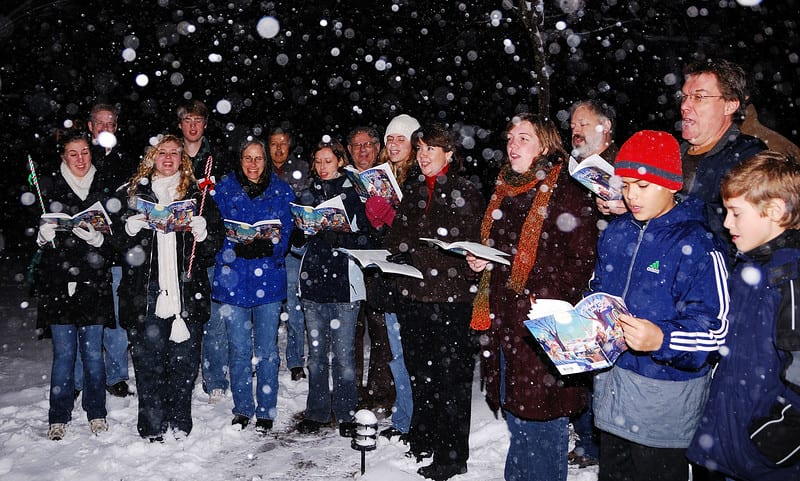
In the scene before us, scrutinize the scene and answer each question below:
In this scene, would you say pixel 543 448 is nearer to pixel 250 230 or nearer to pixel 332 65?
pixel 250 230

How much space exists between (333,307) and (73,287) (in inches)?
77.5

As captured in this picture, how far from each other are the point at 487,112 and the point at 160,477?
13.4 metres

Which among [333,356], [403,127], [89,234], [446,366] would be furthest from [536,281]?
[89,234]

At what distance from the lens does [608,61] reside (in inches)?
555

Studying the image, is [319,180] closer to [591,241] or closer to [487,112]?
[591,241]

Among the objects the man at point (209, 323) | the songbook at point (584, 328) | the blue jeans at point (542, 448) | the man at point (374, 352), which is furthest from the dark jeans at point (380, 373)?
the songbook at point (584, 328)

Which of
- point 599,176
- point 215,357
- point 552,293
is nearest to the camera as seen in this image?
point 599,176

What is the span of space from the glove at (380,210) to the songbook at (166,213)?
1331 mm

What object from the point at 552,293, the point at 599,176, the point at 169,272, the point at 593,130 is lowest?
the point at 552,293

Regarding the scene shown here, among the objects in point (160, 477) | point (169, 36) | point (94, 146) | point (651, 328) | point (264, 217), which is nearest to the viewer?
point (651, 328)

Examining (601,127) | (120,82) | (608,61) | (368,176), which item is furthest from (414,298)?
(120,82)

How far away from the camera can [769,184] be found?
2.34 meters

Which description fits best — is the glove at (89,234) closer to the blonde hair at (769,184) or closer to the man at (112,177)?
the man at (112,177)

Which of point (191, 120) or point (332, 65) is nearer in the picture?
point (191, 120)
